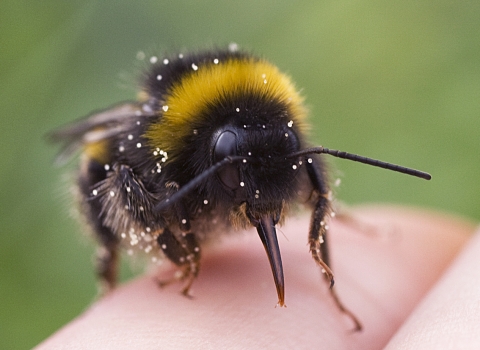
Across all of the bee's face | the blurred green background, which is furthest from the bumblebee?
the blurred green background

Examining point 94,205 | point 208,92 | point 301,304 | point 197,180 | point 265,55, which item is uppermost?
point 265,55

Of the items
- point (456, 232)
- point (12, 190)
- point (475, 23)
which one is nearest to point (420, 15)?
point (475, 23)

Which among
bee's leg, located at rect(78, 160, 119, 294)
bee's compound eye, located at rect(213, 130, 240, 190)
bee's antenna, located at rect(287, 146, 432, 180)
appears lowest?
bee's leg, located at rect(78, 160, 119, 294)

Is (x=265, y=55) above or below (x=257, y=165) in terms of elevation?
above

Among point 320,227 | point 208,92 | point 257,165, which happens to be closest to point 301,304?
point 320,227

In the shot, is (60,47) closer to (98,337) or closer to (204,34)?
(204,34)

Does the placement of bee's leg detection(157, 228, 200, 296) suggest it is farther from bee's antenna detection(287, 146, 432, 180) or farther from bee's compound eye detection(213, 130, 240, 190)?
bee's antenna detection(287, 146, 432, 180)

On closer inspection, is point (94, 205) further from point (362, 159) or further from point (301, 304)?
point (362, 159)
